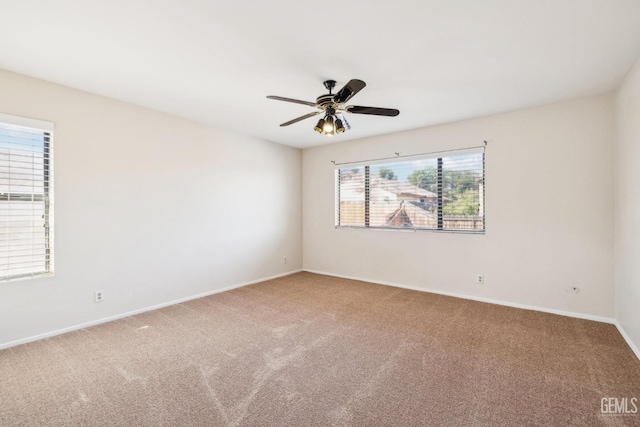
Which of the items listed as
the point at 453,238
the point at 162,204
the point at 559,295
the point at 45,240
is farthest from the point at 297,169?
the point at 559,295

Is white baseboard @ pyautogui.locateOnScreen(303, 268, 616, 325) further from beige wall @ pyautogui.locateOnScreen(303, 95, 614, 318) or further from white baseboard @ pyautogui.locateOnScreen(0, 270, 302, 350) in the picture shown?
white baseboard @ pyautogui.locateOnScreen(0, 270, 302, 350)

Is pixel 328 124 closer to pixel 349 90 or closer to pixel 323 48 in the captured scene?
pixel 349 90

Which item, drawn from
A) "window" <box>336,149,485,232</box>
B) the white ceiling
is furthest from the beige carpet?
the white ceiling

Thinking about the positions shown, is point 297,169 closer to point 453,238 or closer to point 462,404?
point 453,238

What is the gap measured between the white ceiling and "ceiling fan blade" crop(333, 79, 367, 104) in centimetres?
26

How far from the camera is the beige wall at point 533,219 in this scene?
312 centimetres

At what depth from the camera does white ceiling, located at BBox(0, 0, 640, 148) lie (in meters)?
1.79

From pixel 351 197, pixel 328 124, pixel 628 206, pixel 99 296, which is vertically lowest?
pixel 99 296

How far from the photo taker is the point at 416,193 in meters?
4.43

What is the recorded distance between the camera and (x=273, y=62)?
7.88 feet

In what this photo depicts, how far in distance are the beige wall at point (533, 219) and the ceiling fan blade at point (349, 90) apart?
2.25 metres

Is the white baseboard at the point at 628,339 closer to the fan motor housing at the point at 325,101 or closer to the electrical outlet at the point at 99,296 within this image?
the fan motor housing at the point at 325,101

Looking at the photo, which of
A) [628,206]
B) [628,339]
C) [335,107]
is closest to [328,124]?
[335,107]

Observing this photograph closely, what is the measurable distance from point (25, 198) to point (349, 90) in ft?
10.4
